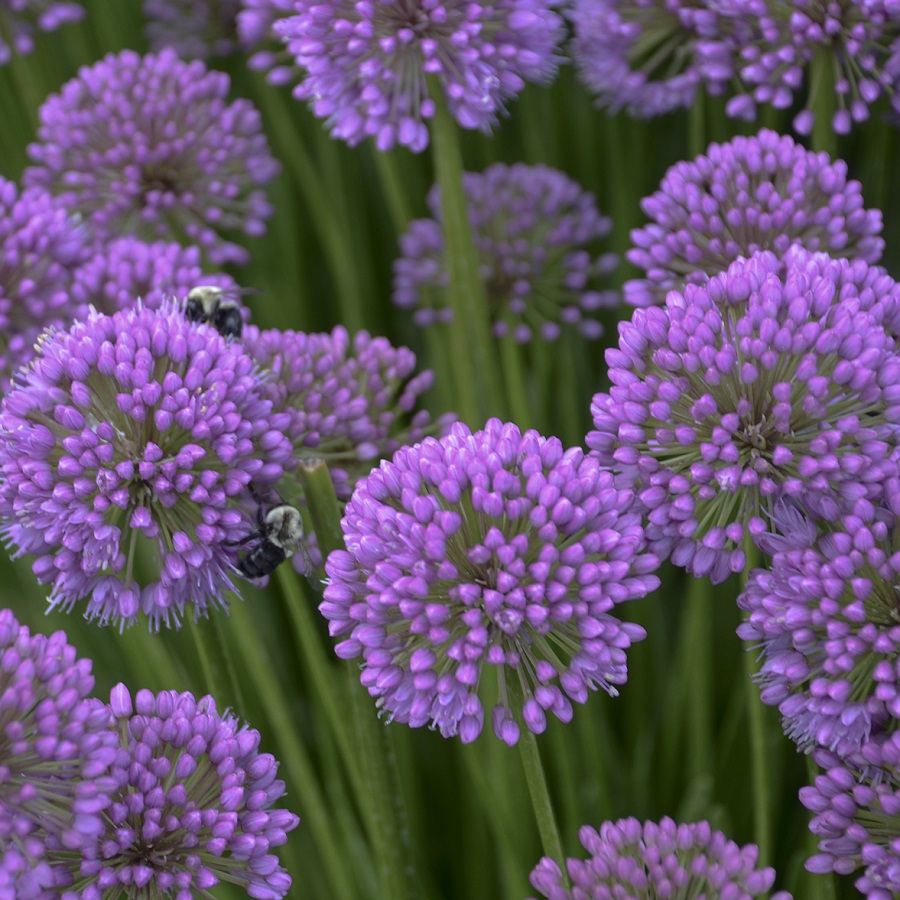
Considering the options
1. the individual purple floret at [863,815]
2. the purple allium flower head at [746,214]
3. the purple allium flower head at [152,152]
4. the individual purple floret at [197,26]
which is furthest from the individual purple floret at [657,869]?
the individual purple floret at [197,26]

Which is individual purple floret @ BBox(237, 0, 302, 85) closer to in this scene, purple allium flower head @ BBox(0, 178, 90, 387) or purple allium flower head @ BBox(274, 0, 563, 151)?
purple allium flower head @ BBox(274, 0, 563, 151)

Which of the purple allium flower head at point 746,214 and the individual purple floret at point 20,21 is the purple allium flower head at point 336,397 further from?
the individual purple floret at point 20,21

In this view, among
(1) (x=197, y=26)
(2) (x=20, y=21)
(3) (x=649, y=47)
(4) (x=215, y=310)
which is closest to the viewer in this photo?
(4) (x=215, y=310)

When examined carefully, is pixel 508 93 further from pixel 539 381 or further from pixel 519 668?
pixel 519 668

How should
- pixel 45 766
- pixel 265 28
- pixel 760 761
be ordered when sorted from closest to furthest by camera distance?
1. pixel 45 766
2. pixel 760 761
3. pixel 265 28

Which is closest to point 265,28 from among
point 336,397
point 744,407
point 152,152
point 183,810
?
point 152,152

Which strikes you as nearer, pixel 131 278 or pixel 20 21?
pixel 131 278

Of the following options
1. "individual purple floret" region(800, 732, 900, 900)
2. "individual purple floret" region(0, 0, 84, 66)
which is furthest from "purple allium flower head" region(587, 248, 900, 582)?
"individual purple floret" region(0, 0, 84, 66)

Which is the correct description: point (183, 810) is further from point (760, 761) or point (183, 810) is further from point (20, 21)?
point (20, 21)
